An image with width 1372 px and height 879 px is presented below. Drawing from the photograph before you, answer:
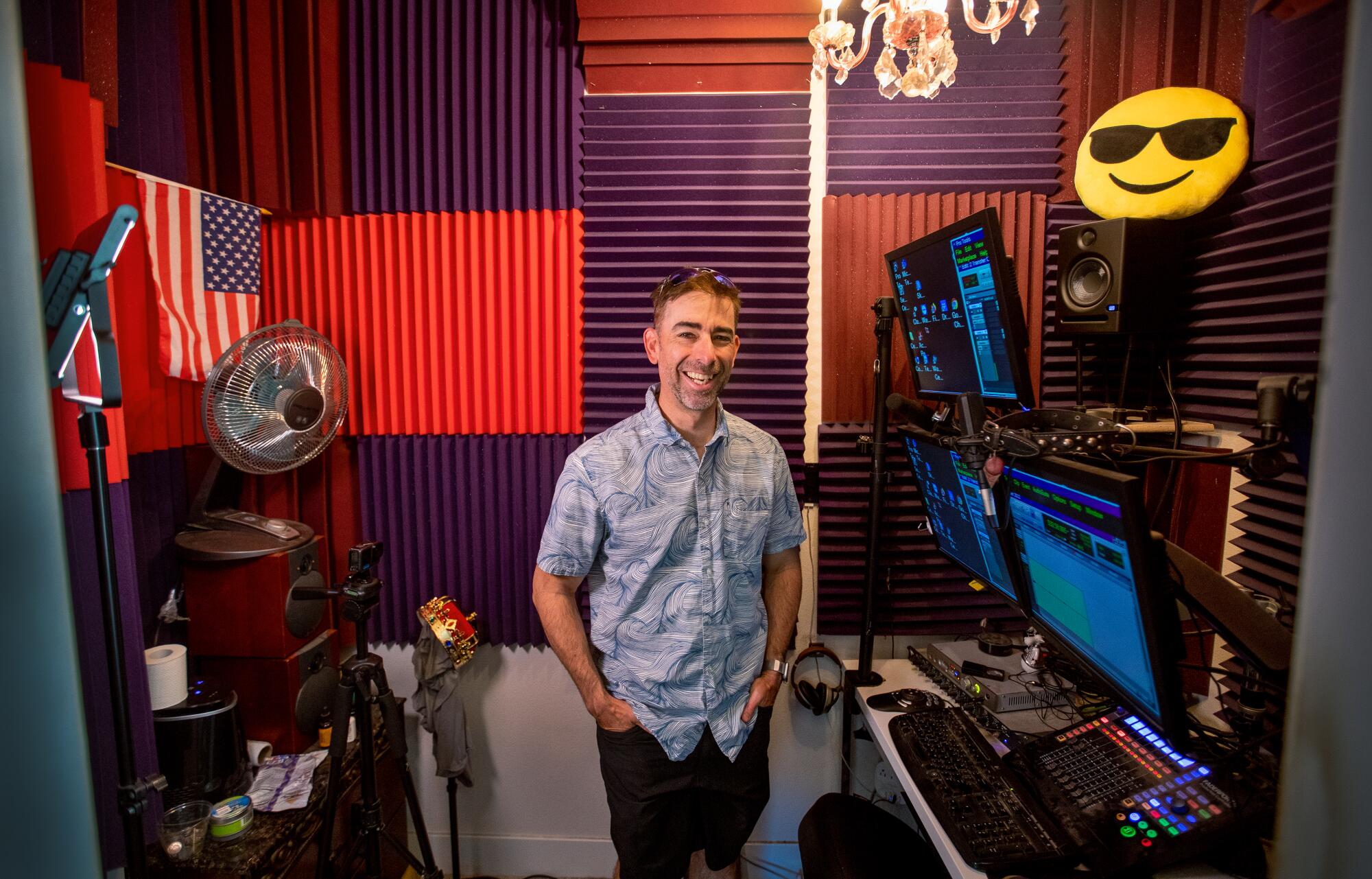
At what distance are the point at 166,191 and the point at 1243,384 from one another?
3.79 meters

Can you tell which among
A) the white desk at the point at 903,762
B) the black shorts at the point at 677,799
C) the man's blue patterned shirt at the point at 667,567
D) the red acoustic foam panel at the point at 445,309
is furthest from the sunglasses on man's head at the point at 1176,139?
the black shorts at the point at 677,799

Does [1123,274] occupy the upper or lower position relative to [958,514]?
upper

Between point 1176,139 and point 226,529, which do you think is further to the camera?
point 226,529

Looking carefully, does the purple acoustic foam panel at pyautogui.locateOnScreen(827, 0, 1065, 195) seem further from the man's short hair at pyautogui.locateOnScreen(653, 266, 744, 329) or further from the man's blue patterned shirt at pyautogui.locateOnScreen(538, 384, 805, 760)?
the man's blue patterned shirt at pyautogui.locateOnScreen(538, 384, 805, 760)

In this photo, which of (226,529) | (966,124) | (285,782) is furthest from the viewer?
(966,124)

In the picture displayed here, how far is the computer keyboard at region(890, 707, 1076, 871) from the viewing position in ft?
4.78

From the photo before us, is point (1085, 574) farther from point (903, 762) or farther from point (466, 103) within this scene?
point (466, 103)

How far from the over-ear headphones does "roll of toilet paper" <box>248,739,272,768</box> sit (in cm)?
203

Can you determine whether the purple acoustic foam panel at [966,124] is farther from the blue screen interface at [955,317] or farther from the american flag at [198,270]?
the american flag at [198,270]

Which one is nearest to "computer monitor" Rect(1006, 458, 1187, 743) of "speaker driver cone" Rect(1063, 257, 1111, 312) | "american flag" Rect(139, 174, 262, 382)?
"speaker driver cone" Rect(1063, 257, 1111, 312)

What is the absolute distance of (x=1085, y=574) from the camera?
1481 mm

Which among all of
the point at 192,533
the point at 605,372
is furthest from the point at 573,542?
the point at 192,533

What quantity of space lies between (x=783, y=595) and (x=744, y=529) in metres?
0.36

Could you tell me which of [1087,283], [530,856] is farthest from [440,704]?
[1087,283]
